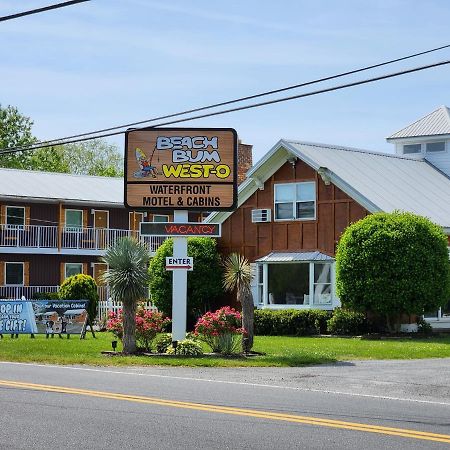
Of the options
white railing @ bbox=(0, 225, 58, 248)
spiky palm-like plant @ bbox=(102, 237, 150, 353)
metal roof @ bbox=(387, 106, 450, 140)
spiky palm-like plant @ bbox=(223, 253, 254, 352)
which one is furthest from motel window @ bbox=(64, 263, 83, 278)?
spiky palm-like plant @ bbox=(223, 253, 254, 352)

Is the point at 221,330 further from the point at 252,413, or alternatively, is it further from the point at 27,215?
the point at 27,215

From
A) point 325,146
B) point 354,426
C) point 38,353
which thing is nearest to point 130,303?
point 38,353

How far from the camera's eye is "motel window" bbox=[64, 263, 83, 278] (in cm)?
5191

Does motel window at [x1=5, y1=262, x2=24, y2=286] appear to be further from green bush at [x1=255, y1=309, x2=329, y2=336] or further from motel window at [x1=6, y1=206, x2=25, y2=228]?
green bush at [x1=255, y1=309, x2=329, y2=336]

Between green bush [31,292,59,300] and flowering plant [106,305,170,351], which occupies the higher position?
green bush [31,292,59,300]

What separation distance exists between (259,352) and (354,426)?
13447 millimetres

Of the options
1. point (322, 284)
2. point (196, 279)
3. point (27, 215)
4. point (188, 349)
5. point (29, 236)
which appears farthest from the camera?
point (27, 215)

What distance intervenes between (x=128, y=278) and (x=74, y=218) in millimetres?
27854

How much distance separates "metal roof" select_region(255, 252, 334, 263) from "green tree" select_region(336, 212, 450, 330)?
268 centimetres

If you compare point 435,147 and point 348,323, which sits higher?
point 435,147

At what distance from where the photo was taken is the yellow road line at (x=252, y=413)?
39.3ft

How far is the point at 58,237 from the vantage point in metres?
49.8

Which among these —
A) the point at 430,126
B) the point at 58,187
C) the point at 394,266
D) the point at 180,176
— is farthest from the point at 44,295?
the point at 180,176

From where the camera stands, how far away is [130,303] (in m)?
25.4
